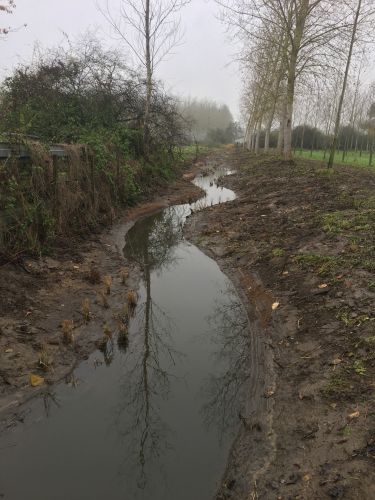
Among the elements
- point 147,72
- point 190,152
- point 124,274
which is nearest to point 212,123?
point 190,152

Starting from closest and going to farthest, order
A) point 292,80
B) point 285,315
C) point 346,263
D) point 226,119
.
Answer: point 285,315, point 346,263, point 292,80, point 226,119

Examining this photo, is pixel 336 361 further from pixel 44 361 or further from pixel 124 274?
pixel 124 274

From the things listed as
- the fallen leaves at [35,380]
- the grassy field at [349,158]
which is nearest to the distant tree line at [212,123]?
the grassy field at [349,158]

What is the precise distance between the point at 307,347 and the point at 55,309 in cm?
415

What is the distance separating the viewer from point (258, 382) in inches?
219

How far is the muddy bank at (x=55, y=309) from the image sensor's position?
17.7 ft

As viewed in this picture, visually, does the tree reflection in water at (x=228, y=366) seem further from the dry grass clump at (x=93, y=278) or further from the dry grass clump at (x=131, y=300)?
the dry grass clump at (x=93, y=278)

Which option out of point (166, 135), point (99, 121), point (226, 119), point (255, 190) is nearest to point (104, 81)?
point (99, 121)

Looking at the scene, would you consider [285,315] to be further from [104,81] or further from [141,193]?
[104,81]

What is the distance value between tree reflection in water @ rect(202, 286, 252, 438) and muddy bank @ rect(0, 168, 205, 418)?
184 cm

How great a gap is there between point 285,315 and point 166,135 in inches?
617

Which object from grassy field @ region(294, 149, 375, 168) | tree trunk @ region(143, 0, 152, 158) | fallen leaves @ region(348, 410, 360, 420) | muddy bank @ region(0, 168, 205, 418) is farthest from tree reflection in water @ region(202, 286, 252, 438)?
grassy field @ region(294, 149, 375, 168)

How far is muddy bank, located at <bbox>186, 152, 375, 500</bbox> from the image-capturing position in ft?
12.3

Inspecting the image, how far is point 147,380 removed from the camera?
5.64m
